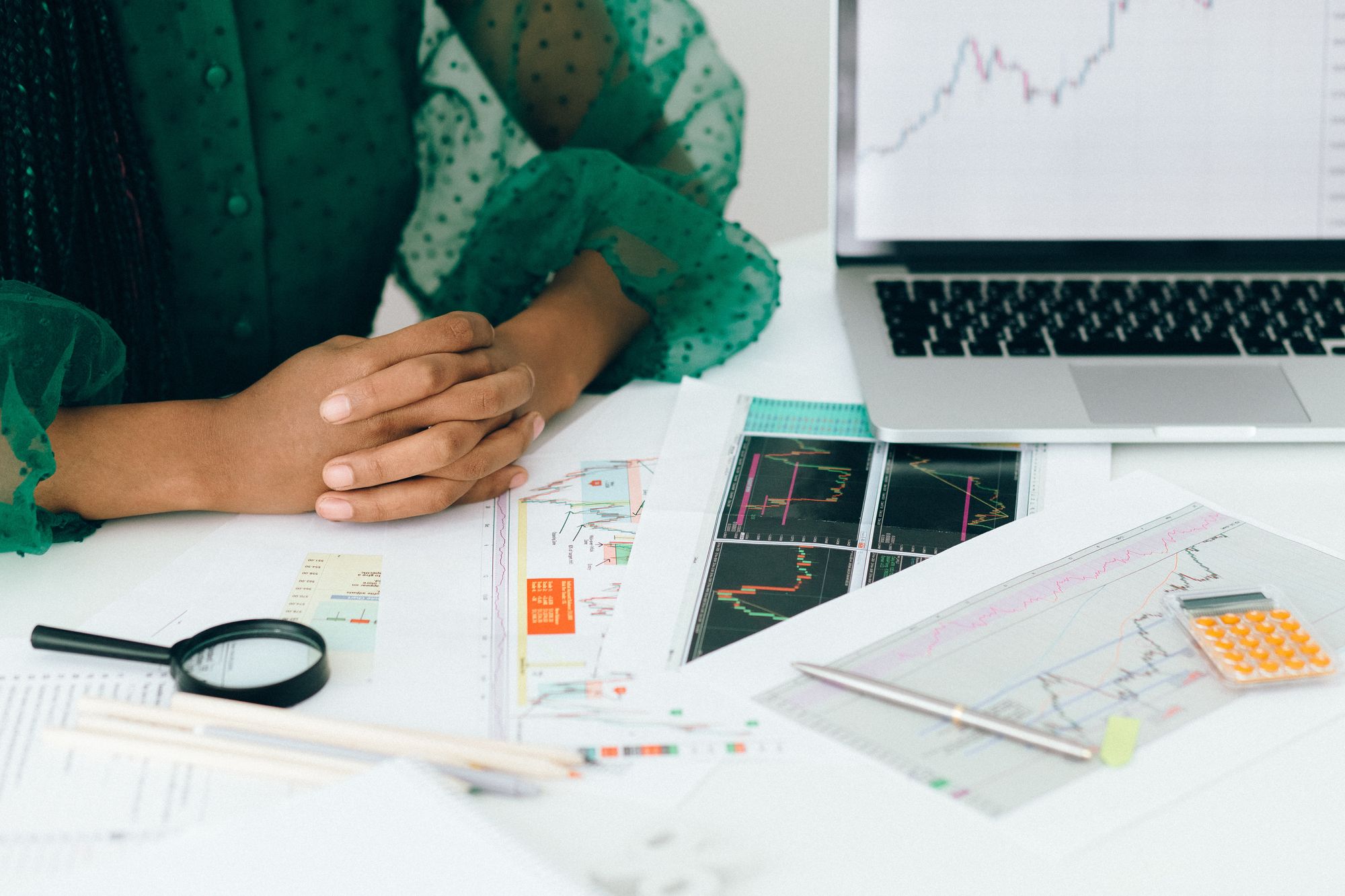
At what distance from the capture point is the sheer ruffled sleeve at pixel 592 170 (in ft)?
2.78

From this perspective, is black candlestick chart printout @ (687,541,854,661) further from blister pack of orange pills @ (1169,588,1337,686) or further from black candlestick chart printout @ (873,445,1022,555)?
blister pack of orange pills @ (1169,588,1337,686)

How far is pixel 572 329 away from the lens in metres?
0.81

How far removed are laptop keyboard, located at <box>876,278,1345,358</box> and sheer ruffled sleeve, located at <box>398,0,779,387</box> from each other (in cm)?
12

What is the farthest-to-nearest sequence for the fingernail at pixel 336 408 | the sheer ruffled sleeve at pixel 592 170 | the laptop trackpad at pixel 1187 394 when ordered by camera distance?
the sheer ruffled sleeve at pixel 592 170 → the laptop trackpad at pixel 1187 394 → the fingernail at pixel 336 408

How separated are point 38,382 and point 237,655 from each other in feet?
0.70

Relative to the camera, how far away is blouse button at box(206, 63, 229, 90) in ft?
2.57

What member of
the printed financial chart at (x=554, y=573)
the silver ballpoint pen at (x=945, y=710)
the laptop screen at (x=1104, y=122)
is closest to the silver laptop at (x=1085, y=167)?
the laptop screen at (x=1104, y=122)

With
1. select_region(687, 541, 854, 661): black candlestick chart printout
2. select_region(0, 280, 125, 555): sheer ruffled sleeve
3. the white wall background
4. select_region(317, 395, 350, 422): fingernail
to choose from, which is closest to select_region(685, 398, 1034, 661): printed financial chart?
select_region(687, 541, 854, 661): black candlestick chart printout

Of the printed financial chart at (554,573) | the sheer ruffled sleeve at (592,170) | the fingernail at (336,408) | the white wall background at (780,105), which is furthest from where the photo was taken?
the white wall background at (780,105)

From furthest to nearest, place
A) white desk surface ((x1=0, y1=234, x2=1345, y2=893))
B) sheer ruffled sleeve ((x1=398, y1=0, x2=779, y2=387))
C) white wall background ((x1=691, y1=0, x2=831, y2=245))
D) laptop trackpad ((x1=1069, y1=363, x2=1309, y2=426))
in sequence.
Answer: white wall background ((x1=691, y1=0, x2=831, y2=245)) < sheer ruffled sleeve ((x1=398, y1=0, x2=779, y2=387)) < laptop trackpad ((x1=1069, y1=363, x2=1309, y2=426)) < white desk surface ((x1=0, y1=234, x2=1345, y2=893))

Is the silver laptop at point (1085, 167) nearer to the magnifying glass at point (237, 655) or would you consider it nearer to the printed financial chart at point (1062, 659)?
the printed financial chart at point (1062, 659)

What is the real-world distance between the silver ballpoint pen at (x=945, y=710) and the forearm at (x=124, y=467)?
356 mm

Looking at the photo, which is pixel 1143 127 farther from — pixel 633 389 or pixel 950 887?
pixel 950 887

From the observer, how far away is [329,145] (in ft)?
2.87
